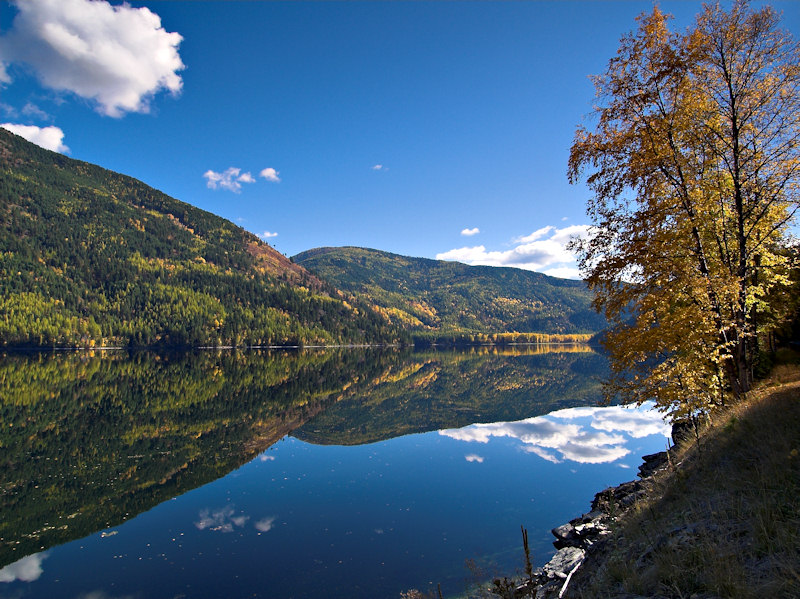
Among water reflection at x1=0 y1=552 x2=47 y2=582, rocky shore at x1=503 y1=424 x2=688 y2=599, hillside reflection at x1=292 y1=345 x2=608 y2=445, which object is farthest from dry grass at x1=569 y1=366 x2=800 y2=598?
hillside reflection at x1=292 y1=345 x2=608 y2=445

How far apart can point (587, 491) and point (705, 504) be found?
18074mm

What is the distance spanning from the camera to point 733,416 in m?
13.0

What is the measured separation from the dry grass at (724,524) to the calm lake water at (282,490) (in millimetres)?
7305

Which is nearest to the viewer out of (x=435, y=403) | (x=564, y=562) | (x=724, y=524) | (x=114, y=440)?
(x=724, y=524)

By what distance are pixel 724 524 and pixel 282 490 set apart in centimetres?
2320

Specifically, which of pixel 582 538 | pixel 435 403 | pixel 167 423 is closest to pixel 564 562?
pixel 582 538

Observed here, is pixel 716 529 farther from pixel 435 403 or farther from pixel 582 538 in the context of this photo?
pixel 435 403

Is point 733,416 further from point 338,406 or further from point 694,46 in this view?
point 338,406

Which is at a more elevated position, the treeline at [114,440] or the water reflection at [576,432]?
the treeline at [114,440]

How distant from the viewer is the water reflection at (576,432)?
34125 millimetres

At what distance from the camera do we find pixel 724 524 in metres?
8.00

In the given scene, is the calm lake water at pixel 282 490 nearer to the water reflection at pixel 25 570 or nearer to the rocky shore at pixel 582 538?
the water reflection at pixel 25 570

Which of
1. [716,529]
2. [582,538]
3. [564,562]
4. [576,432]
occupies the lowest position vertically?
[576,432]

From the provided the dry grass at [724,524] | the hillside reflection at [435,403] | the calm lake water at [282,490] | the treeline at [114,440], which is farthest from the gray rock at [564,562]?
the hillside reflection at [435,403]
